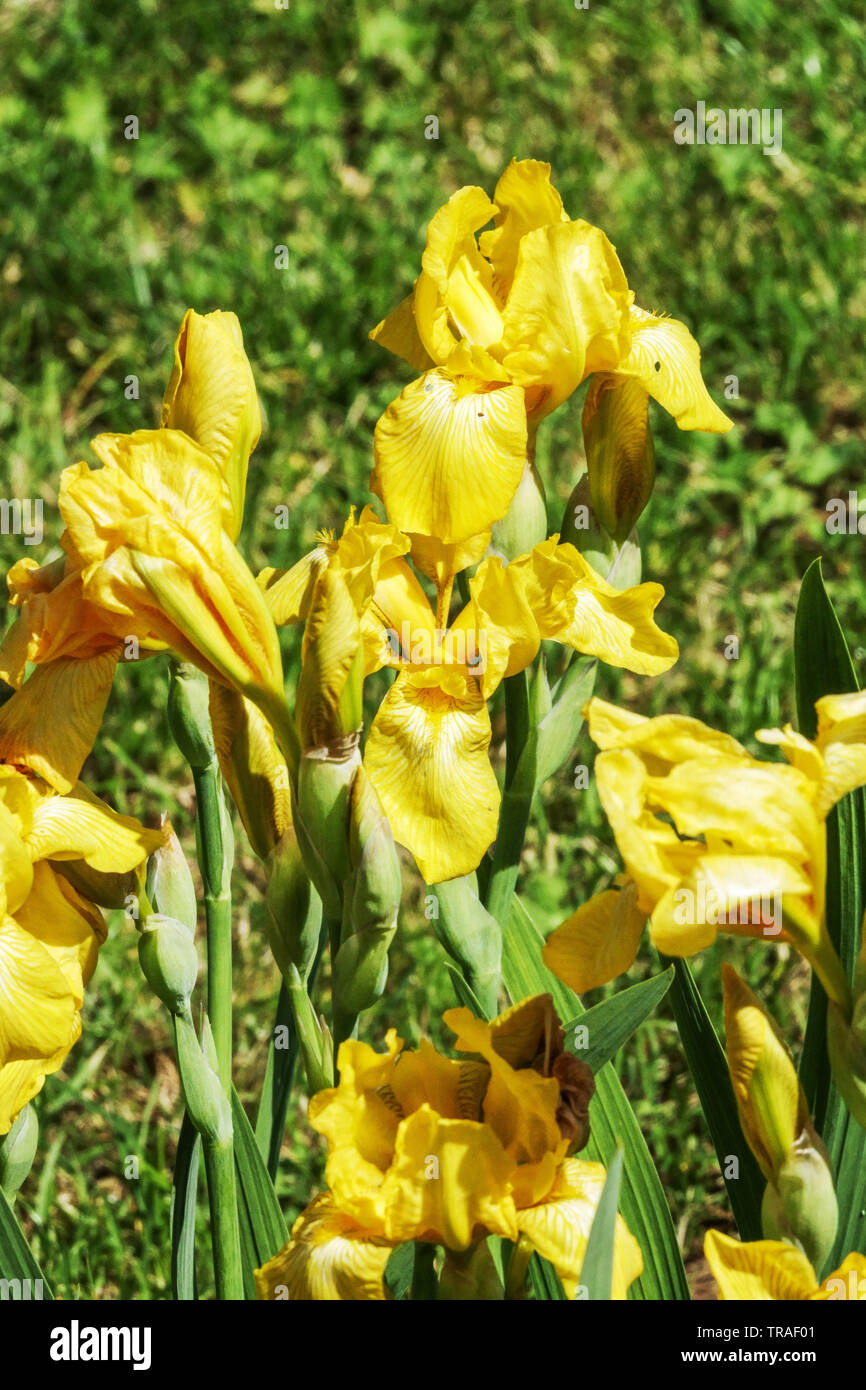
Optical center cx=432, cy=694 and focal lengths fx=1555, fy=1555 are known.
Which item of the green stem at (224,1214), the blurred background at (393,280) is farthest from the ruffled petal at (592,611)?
the blurred background at (393,280)

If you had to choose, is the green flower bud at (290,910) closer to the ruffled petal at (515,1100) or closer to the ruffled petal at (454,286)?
the ruffled petal at (515,1100)

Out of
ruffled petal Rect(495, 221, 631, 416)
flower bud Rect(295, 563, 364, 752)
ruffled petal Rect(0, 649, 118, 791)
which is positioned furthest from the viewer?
ruffled petal Rect(495, 221, 631, 416)

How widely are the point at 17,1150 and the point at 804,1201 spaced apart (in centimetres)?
61

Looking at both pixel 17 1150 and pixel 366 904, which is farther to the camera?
pixel 17 1150

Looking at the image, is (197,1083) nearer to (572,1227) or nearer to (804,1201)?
(572,1227)

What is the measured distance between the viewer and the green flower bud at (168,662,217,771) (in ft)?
3.98

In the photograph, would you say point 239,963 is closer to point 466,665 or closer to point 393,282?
point 466,665

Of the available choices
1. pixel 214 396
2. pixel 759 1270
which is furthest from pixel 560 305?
pixel 759 1270

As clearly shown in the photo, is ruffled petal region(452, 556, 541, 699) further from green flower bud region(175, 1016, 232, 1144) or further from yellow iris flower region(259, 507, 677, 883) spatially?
green flower bud region(175, 1016, 232, 1144)

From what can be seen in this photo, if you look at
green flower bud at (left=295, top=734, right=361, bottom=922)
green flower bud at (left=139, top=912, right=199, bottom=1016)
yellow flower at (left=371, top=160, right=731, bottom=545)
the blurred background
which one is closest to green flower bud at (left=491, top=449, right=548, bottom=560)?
yellow flower at (left=371, top=160, right=731, bottom=545)

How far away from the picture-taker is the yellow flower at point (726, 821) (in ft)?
2.91

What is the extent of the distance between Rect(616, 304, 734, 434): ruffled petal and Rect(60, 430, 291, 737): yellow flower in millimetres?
381

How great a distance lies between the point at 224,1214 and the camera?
119cm

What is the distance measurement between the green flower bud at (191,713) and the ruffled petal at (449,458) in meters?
0.21
